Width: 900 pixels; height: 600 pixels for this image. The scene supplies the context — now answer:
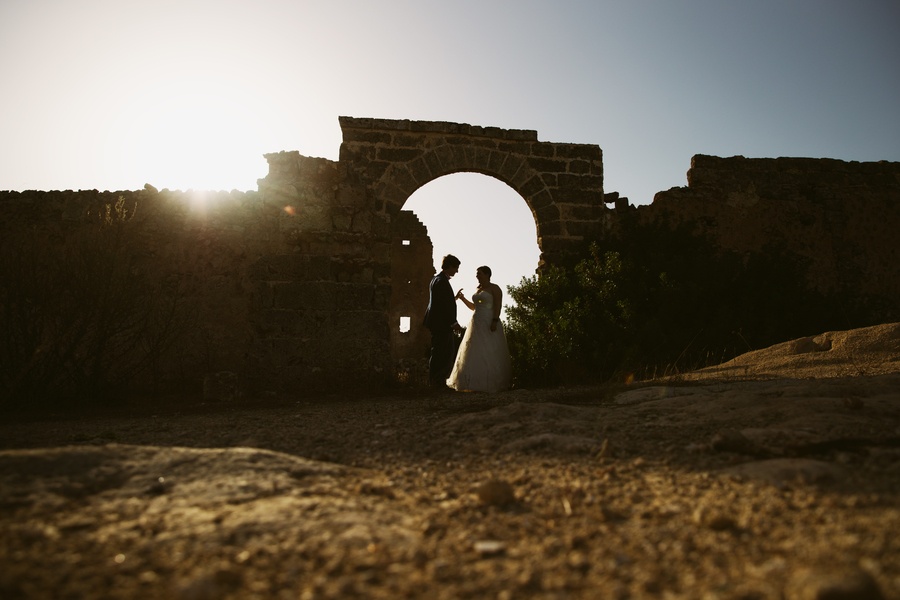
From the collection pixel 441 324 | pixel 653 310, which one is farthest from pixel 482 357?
pixel 653 310

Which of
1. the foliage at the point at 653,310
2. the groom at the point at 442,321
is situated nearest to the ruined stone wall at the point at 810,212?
the foliage at the point at 653,310

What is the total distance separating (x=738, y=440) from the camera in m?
2.37

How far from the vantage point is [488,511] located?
1.80 m

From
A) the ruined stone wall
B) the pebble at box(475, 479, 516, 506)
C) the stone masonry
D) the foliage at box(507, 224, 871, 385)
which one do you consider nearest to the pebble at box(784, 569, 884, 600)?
the pebble at box(475, 479, 516, 506)

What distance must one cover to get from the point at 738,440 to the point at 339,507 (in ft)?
5.28

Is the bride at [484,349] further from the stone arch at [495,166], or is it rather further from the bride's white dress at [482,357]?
the stone arch at [495,166]

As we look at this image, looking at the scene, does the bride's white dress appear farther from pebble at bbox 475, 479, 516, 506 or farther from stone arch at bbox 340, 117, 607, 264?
pebble at bbox 475, 479, 516, 506

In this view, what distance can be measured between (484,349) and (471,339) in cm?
19

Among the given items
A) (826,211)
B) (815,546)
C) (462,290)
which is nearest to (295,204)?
(462,290)

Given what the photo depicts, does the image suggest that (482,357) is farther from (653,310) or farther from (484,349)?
Result: (653,310)

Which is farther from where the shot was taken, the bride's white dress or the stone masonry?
the bride's white dress

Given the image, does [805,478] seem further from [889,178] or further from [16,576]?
[889,178]

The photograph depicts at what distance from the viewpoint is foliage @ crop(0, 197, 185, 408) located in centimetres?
487

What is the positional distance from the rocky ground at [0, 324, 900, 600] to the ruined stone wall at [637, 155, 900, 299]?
7.04 m
